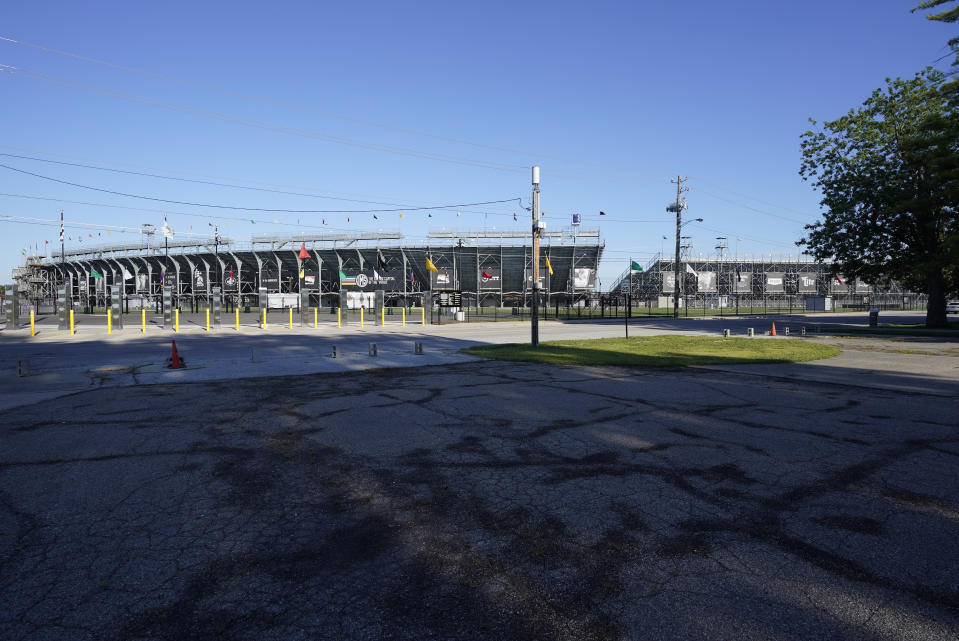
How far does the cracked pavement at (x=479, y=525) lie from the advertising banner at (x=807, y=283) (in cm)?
9315

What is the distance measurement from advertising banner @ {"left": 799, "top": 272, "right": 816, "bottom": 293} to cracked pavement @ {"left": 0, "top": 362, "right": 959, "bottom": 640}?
93151mm

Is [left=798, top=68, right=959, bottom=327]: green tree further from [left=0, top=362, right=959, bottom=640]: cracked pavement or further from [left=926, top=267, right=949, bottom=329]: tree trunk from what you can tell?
[left=0, top=362, right=959, bottom=640]: cracked pavement

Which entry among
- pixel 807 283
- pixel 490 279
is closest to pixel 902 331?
pixel 490 279

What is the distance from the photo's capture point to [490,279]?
76.4 m

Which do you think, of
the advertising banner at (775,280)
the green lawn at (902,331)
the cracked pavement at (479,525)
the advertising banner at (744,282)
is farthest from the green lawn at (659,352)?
the advertising banner at (775,280)

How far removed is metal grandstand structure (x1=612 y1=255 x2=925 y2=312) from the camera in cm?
8369

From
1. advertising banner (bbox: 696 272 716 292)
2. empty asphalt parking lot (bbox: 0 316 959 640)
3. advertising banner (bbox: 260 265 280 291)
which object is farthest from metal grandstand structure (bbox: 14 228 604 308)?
empty asphalt parking lot (bbox: 0 316 959 640)

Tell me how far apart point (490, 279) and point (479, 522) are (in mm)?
72605

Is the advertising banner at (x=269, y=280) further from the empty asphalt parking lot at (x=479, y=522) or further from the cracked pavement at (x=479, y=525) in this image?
the cracked pavement at (x=479, y=525)

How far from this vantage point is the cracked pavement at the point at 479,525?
9.68ft

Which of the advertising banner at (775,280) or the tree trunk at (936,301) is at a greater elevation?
the advertising banner at (775,280)

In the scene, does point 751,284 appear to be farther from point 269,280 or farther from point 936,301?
point 269,280

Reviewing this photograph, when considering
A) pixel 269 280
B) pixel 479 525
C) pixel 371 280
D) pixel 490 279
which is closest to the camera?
pixel 479 525

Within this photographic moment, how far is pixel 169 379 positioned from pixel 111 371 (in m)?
2.68
